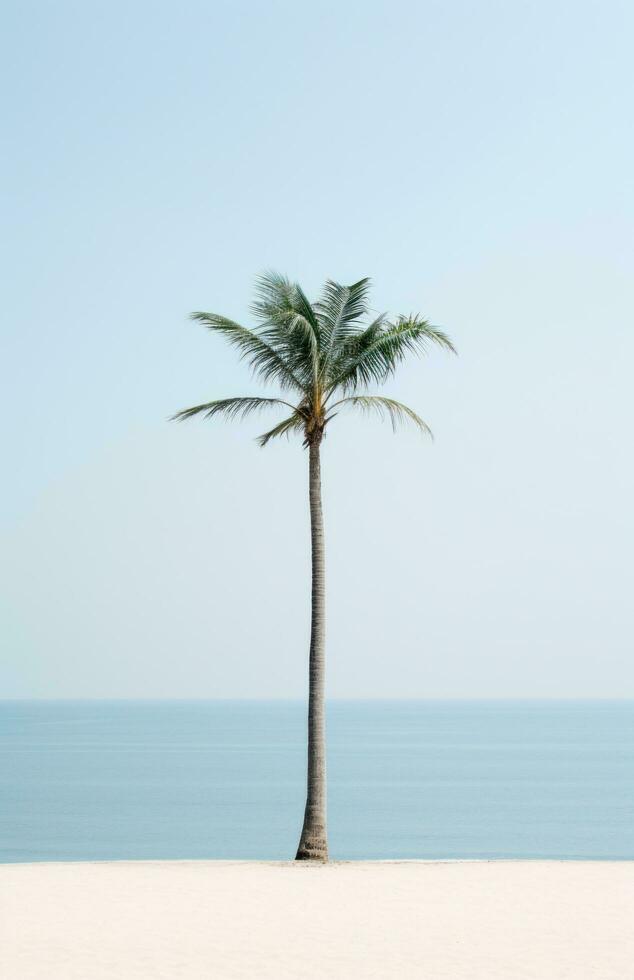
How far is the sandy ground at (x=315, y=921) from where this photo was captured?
12156mm

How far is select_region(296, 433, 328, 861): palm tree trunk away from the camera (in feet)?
71.3

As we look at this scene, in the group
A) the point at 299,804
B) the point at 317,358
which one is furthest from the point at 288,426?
the point at 299,804

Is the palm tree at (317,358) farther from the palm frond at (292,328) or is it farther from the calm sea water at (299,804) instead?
the calm sea water at (299,804)

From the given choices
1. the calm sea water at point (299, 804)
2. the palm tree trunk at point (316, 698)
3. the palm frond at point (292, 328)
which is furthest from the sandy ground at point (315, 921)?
the calm sea water at point (299, 804)

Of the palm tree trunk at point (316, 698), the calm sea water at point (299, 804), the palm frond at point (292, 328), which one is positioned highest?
the palm frond at point (292, 328)

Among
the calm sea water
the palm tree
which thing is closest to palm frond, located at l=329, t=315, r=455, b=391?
the palm tree

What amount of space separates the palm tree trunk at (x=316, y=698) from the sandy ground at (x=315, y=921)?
2.56ft

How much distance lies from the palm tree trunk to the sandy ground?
30.8 inches

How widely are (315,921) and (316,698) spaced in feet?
24.2

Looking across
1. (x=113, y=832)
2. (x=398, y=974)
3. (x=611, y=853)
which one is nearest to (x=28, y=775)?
(x=113, y=832)

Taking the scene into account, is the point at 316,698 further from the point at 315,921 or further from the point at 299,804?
the point at 299,804

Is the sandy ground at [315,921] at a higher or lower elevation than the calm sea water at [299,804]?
higher

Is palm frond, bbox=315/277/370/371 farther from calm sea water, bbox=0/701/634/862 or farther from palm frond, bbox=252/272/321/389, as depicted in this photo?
calm sea water, bbox=0/701/634/862

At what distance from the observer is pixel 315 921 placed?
14.9 m
